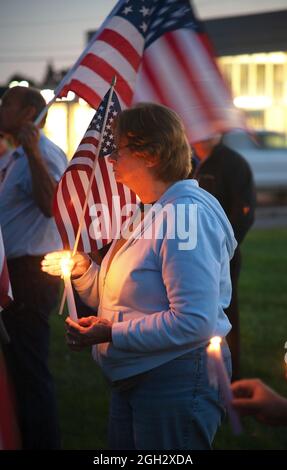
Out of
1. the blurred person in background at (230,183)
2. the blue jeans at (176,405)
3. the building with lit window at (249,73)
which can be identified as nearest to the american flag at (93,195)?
the blue jeans at (176,405)

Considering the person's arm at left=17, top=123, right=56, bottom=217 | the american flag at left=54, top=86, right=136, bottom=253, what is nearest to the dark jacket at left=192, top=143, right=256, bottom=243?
the person's arm at left=17, top=123, right=56, bottom=217

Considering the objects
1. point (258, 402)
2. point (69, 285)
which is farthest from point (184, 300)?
point (258, 402)

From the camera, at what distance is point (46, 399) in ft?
17.5

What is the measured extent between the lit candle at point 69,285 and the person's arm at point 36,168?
1.34m

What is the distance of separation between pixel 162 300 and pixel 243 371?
429cm

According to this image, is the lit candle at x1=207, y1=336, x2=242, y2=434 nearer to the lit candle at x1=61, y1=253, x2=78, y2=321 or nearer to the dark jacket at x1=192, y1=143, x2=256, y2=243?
the lit candle at x1=61, y1=253, x2=78, y2=321

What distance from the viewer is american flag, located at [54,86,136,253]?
4.14m

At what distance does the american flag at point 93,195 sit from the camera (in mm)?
4145

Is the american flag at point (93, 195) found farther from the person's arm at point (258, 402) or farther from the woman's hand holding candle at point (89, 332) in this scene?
the person's arm at point (258, 402)

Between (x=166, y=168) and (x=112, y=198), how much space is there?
861 mm

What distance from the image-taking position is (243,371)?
25.2 feet

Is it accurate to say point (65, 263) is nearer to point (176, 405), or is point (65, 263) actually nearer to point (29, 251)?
point (176, 405)
